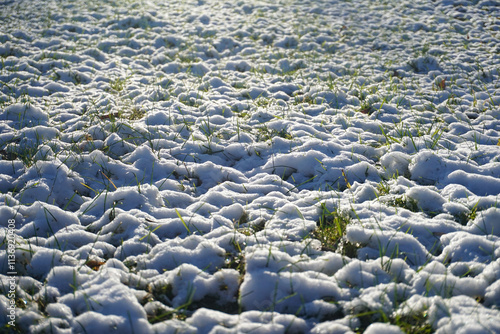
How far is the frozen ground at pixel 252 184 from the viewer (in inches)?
73.3

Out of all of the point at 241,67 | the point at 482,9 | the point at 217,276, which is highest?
the point at 482,9

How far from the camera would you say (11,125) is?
3.63 meters

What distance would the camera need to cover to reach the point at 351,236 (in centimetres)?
228

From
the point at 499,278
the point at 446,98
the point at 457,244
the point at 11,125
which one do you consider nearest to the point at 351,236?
the point at 457,244

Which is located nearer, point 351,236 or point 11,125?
point 351,236

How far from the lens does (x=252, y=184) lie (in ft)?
9.84

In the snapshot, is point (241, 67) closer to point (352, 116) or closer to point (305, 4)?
point (352, 116)

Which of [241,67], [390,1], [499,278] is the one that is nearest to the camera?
[499,278]

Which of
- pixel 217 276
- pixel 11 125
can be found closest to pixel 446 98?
pixel 217 276

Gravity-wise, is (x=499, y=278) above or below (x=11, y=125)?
below

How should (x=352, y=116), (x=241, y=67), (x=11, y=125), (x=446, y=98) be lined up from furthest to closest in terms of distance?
(x=241, y=67) < (x=446, y=98) < (x=352, y=116) < (x=11, y=125)

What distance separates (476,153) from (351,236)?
178 centimetres

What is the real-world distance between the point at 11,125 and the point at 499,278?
14.3ft

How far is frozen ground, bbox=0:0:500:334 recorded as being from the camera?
6.11 ft
